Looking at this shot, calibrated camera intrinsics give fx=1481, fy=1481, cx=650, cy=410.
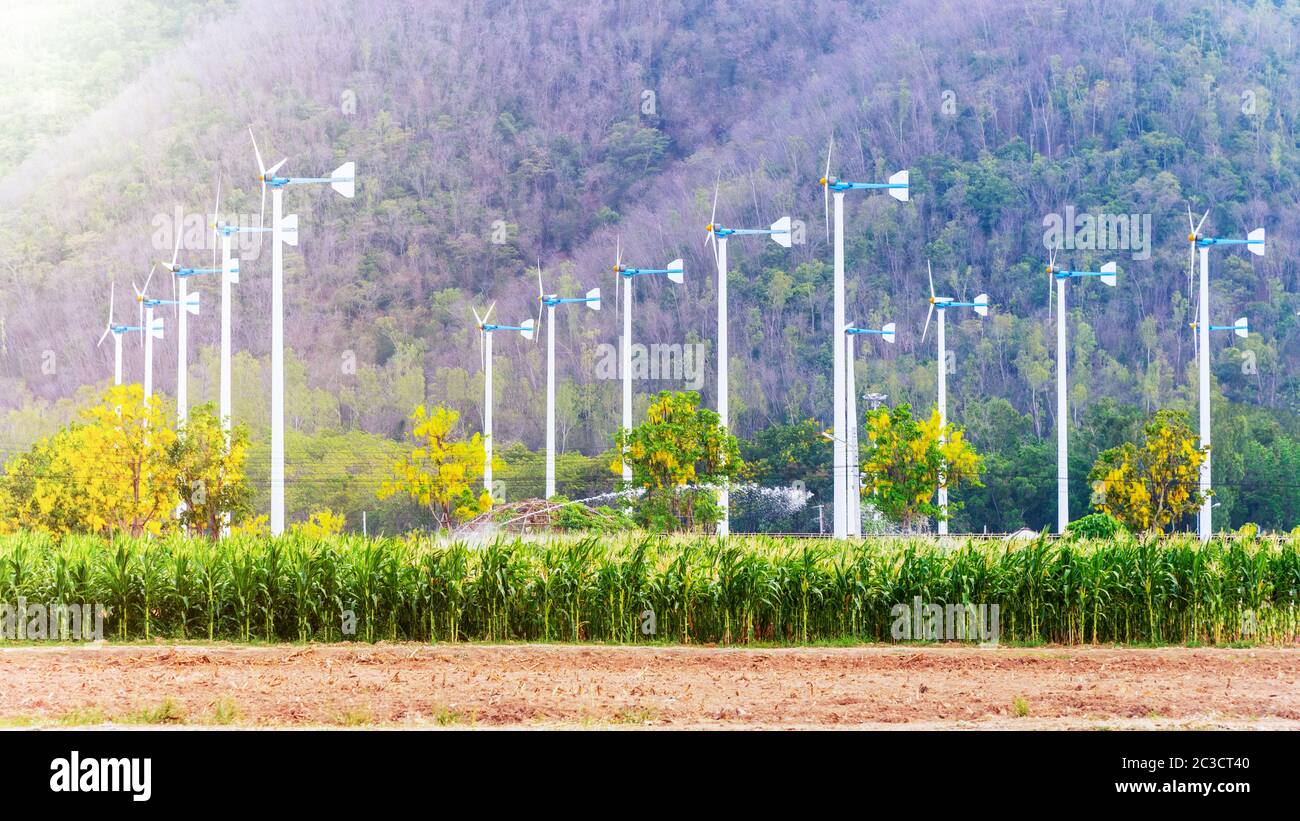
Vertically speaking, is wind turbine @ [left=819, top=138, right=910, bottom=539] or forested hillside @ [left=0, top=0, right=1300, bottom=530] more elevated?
forested hillside @ [left=0, top=0, right=1300, bottom=530]

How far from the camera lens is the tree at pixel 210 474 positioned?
4088 centimetres

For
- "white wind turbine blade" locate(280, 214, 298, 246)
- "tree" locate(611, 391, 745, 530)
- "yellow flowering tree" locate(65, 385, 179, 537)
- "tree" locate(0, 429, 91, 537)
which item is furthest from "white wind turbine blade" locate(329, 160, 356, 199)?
"tree" locate(611, 391, 745, 530)

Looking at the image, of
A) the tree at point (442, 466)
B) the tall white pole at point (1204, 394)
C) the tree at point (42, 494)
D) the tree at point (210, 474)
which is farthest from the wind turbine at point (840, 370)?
the tree at point (42, 494)

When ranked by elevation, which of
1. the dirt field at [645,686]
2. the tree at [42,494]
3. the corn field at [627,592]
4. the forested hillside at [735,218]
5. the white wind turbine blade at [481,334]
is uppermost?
the forested hillside at [735,218]

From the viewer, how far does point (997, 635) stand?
24469 millimetres

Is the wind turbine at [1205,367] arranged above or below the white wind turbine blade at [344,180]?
below

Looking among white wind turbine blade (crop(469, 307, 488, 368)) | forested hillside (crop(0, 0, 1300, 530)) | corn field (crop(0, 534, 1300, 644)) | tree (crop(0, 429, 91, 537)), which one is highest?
forested hillside (crop(0, 0, 1300, 530))

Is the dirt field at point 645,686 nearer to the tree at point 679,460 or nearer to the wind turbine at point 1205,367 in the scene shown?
the tree at point 679,460

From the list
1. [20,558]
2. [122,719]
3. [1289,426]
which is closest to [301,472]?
[1289,426]

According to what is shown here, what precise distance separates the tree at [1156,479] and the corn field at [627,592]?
91.9ft

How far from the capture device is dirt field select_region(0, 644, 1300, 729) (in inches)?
693

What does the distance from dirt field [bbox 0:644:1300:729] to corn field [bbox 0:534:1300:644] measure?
3.05 ft

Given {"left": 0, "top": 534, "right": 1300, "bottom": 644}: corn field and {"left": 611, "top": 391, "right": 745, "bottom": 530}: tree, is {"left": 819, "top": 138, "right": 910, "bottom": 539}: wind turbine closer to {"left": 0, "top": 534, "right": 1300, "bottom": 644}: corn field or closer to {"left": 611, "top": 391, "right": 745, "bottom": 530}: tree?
{"left": 611, "top": 391, "right": 745, "bottom": 530}: tree

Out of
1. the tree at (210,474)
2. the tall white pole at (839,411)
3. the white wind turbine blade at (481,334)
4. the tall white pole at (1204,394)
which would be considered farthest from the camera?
the white wind turbine blade at (481,334)
